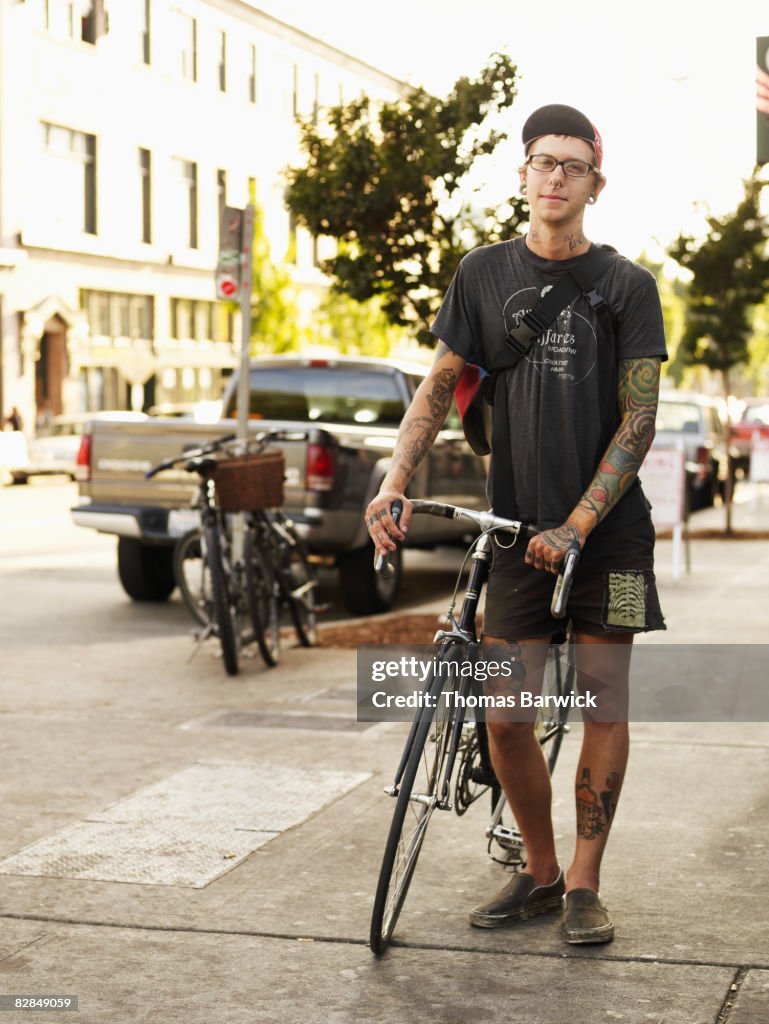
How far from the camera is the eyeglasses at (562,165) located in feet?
15.0

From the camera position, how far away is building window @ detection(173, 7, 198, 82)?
49.2 m

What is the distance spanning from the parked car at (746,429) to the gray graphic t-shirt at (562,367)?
28918 millimetres

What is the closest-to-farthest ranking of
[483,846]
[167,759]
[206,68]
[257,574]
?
[483,846]
[167,759]
[257,574]
[206,68]

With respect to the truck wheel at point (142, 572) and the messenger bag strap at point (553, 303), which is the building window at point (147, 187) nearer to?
the truck wheel at point (142, 572)

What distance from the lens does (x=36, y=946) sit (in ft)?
14.8

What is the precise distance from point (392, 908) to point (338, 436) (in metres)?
7.67

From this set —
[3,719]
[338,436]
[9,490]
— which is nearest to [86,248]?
[9,490]

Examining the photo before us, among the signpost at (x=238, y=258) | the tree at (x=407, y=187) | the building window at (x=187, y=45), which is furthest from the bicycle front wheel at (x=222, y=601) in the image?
the building window at (x=187, y=45)

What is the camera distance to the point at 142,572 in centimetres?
1306

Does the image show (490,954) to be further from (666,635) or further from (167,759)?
(666,635)

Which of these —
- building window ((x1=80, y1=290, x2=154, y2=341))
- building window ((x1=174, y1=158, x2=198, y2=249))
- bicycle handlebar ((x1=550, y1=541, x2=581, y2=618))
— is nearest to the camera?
bicycle handlebar ((x1=550, y1=541, x2=581, y2=618))

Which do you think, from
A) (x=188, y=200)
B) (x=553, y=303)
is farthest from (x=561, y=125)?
(x=188, y=200)

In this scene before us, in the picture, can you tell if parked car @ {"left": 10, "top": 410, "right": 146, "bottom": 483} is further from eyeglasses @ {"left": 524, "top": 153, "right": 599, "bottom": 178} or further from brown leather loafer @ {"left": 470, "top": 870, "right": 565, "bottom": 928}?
eyeglasses @ {"left": 524, "top": 153, "right": 599, "bottom": 178}

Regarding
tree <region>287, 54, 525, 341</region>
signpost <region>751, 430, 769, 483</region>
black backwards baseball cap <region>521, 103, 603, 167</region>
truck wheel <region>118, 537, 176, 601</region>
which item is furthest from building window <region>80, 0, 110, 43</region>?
black backwards baseball cap <region>521, 103, 603, 167</region>
